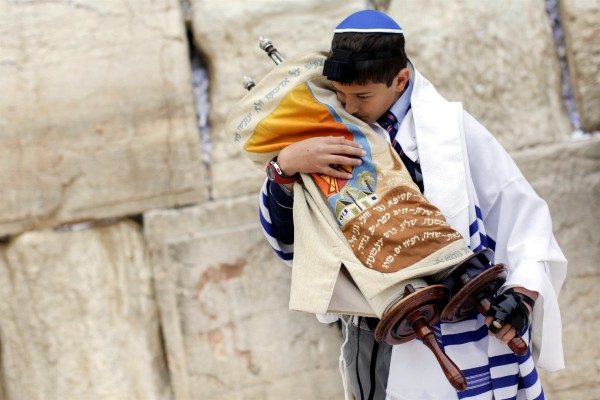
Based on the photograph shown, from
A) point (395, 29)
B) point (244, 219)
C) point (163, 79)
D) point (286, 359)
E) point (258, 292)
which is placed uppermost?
point (395, 29)

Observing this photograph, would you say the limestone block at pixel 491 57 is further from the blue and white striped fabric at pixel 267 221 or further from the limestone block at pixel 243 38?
the blue and white striped fabric at pixel 267 221

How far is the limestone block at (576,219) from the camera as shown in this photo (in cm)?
294

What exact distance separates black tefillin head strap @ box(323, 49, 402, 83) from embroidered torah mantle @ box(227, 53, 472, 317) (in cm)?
8

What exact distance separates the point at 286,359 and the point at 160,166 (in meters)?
0.79

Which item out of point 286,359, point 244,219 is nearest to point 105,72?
point 244,219

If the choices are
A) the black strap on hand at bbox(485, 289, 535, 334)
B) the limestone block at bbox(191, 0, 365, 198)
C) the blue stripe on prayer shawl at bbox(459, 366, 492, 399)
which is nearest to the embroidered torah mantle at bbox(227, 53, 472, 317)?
the black strap on hand at bbox(485, 289, 535, 334)

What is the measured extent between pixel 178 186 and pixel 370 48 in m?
1.18

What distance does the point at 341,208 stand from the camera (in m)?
1.84

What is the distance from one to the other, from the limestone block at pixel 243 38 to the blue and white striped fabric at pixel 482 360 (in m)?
1.17

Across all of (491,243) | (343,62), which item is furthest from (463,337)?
(343,62)

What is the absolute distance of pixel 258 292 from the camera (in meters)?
2.90

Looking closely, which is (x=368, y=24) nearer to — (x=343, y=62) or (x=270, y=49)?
(x=343, y=62)

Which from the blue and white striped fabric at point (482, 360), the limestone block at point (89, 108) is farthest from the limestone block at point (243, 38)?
the blue and white striped fabric at point (482, 360)

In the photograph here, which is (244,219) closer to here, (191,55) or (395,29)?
(191,55)
